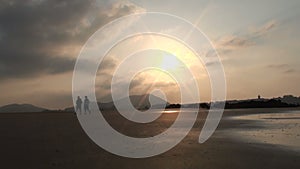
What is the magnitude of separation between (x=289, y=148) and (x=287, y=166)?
17.0 ft

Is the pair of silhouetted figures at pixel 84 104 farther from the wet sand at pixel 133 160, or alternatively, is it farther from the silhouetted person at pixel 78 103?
the wet sand at pixel 133 160

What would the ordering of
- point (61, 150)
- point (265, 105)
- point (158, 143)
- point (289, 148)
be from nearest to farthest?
point (61, 150) < point (289, 148) < point (158, 143) < point (265, 105)

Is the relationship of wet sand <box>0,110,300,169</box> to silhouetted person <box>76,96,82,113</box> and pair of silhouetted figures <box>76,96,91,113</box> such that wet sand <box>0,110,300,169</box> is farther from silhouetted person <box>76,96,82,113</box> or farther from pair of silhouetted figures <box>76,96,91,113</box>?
pair of silhouetted figures <box>76,96,91,113</box>

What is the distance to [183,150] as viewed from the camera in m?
16.3

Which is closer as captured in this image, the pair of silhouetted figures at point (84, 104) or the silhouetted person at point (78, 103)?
the silhouetted person at point (78, 103)

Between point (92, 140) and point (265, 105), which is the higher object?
point (265, 105)

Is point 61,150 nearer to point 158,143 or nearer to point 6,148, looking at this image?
point 6,148

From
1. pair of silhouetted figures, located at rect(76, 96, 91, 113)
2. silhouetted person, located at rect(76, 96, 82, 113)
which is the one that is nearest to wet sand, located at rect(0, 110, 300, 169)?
silhouetted person, located at rect(76, 96, 82, 113)

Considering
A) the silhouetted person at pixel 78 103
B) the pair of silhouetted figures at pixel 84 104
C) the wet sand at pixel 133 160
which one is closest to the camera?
the wet sand at pixel 133 160

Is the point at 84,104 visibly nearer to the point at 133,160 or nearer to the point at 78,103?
the point at 78,103

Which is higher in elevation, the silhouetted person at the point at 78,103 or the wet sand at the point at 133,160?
the silhouetted person at the point at 78,103

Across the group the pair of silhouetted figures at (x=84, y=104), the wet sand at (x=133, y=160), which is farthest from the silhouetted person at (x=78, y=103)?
the wet sand at (x=133, y=160)

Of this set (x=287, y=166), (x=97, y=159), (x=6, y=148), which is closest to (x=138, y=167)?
(x=97, y=159)

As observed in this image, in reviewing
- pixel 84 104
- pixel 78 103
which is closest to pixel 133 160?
pixel 78 103
